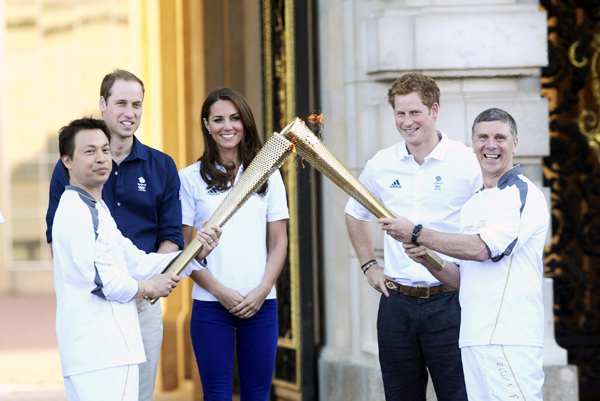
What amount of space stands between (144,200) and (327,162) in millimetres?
927

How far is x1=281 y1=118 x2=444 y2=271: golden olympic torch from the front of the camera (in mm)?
3977

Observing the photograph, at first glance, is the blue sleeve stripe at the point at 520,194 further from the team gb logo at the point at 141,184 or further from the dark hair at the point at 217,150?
the team gb logo at the point at 141,184

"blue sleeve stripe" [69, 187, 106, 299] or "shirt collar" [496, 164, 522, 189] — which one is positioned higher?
"shirt collar" [496, 164, 522, 189]

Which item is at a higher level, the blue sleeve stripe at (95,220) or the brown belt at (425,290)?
the blue sleeve stripe at (95,220)

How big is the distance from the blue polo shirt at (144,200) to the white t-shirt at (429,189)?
100 cm

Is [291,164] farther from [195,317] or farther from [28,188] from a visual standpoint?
[28,188]

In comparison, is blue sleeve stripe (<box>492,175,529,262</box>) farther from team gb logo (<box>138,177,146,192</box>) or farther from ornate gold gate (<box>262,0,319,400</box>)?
ornate gold gate (<box>262,0,319,400</box>)

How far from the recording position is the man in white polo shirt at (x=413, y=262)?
429 centimetres

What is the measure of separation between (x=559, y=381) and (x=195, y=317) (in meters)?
2.49


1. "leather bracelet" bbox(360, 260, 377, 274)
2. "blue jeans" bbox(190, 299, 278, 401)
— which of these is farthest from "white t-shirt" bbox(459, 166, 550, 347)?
"blue jeans" bbox(190, 299, 278, 401)

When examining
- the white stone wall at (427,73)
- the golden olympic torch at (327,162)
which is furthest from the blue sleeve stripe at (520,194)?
the white stone wall at (427,73)

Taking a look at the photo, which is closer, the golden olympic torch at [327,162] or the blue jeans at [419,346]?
the golden olympic torch at [327,162]

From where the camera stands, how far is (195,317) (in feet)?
14.8

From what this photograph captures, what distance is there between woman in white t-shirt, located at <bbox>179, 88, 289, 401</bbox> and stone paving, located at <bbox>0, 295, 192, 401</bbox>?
350cm
